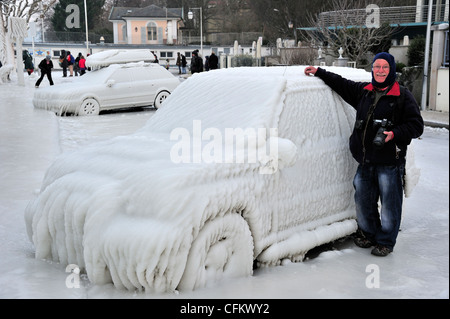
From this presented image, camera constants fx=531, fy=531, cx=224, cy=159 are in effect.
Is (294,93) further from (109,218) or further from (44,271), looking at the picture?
(44,271)

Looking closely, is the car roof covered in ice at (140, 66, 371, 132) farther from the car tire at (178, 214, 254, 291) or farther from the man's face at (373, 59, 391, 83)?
the car tire at (178, 214, 254, 291)

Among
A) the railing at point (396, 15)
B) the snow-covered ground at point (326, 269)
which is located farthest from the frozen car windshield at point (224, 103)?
the railing at point (396, 15)

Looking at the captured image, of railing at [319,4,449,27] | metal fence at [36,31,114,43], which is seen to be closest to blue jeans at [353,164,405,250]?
railing at [319,4,449,27]

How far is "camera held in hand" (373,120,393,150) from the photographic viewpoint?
13.0 feet

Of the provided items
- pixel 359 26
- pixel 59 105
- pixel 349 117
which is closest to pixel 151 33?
pixel 359 26

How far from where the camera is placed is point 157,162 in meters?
3.55

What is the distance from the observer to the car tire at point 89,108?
14.5m

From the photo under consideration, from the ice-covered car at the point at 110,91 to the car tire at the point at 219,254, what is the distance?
38.6 feet

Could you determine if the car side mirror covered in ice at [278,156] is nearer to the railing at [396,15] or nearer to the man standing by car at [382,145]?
the man standing by car at [382,145]

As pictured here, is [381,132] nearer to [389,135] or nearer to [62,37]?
[389,135]

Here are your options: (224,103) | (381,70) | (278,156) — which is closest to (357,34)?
(381,70)

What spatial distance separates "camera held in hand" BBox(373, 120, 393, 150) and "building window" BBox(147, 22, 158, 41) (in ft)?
218

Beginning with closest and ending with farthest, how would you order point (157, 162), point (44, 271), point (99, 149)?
point (157, 162)
point (44, 271)
point (99, 149)
